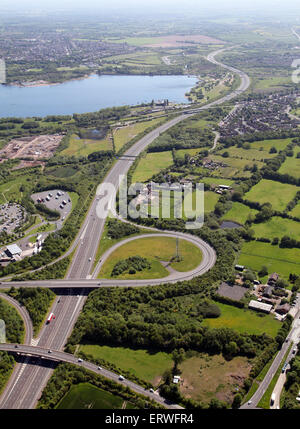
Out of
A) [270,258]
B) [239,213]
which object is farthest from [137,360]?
[239,213]

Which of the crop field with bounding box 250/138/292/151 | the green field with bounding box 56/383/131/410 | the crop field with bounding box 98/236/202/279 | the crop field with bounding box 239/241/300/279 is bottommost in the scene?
the green field with bounding box 56/383/131/410

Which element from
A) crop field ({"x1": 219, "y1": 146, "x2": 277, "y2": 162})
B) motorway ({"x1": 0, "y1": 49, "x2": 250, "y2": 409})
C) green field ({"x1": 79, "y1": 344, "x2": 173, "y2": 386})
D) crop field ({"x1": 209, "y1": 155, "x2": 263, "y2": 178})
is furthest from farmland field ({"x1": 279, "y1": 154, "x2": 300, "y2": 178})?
green field ({"x1": 79, "y1": 344, "x2": 173, "y2": 386})

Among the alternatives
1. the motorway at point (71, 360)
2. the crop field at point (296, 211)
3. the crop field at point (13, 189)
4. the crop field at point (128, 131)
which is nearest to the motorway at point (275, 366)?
the motorway at point (71, 360)

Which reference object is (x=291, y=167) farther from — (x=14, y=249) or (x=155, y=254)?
(x=14, y=249)

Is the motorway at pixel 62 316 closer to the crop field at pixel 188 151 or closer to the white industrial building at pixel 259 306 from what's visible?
the white industrial building at pixel 259 306

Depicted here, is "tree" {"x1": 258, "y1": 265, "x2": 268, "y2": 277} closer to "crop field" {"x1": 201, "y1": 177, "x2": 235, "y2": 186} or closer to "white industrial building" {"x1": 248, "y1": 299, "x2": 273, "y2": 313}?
"white industrial building" {"x1": 248, "y1": 299, "x2": 273, "y2": 313}
